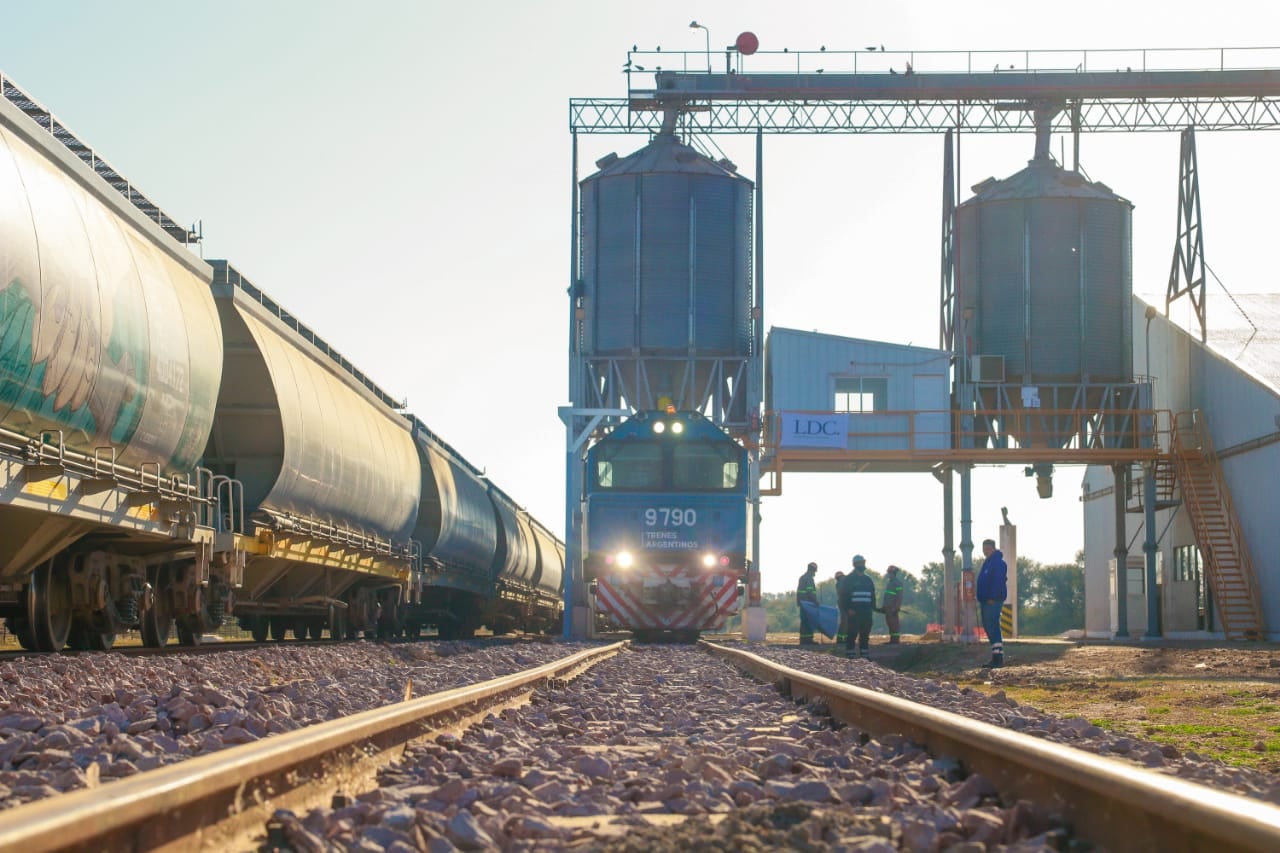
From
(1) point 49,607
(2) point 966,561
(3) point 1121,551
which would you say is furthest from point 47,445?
(3) point 1121,551

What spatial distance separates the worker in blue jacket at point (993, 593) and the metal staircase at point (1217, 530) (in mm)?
13054

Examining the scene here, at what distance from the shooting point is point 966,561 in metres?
31.9

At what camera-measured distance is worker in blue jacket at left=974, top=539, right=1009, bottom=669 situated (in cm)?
1603

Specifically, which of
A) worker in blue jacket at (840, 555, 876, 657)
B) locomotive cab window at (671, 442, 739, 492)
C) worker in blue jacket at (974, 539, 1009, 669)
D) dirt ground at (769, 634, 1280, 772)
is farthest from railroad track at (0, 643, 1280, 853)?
locomotive cab window at (671, 442, 739, 492)

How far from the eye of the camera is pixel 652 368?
3225 cm

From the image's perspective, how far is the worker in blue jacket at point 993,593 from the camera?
16.0 m

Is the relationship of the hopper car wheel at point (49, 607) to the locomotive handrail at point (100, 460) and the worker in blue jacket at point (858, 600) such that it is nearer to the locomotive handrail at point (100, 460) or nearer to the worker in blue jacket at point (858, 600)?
the locomotive handrail at point (100, 460)

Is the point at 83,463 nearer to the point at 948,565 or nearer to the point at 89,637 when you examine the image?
Answer: the point at 89,637

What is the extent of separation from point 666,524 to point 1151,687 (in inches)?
399

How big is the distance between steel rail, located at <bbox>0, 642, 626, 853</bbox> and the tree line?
85736 millimetres

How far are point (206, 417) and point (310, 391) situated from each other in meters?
2.98

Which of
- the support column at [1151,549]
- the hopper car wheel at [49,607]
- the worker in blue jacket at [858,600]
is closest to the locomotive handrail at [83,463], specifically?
the hopper car wheel at [49,607]

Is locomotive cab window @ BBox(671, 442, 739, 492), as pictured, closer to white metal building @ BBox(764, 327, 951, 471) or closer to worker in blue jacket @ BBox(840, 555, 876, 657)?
worker in blue jacket @ BBox(840, 555, 876, 657)

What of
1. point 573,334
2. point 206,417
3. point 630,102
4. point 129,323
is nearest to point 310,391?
point 206,417
